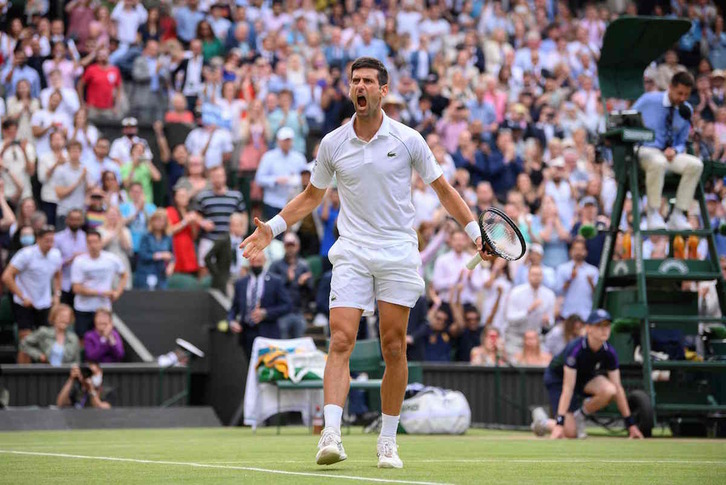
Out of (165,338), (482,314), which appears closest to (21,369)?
(165,338)

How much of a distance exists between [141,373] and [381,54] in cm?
941

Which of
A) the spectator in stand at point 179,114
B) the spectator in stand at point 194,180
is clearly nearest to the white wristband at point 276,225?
the spectator in stand at point 194,180

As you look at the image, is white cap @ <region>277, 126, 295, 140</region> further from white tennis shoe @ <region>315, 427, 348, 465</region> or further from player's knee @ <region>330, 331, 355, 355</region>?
white tennis shoe @ <region>315, 427, 348, 465</region>

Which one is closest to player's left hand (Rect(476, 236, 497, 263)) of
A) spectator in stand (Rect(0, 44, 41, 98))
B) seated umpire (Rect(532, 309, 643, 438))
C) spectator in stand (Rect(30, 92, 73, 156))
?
seated umpire (Rect(532, 309, 643, 438))

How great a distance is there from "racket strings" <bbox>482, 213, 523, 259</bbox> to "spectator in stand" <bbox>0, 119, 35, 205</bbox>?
12.0 meters

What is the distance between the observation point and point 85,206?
19.3 metres

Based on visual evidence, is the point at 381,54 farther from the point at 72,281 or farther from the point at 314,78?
the point at 72,281

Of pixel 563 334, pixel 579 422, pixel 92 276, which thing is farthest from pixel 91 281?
pixel 579 422

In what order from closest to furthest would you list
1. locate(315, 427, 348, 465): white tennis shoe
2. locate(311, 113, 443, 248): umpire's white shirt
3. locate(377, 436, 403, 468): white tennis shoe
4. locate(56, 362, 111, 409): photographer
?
1. locate(315, 427, 348, 465): white tennis shoe
2. locate(377, 436, 403, 468): white tennis shoe
3. locate(311, 113, 443, 248): umpire's white shirt
4. locate(56, 362, 111, 409): photographer

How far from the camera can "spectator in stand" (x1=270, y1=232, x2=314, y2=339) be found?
18188 millimetres

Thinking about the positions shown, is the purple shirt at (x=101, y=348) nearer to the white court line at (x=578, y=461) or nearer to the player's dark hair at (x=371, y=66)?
the white court line at (x=578, y=461)

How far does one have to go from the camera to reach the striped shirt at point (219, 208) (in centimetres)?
1952

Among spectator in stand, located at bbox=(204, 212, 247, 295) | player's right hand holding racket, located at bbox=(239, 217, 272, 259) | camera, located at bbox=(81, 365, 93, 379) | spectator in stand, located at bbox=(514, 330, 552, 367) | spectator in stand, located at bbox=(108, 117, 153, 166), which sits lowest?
camera, located at bbox=(81, 365, 93, 379)

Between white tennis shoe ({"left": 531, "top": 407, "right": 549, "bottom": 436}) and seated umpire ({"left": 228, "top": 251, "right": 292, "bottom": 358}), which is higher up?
seated umpire ({"left": 228, "top": 251, "right": 292, "bottom": 358})
